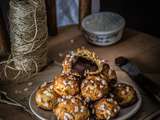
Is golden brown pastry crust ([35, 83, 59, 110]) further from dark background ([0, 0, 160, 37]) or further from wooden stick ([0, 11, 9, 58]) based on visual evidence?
dark background ([0, 0, 160, 37])

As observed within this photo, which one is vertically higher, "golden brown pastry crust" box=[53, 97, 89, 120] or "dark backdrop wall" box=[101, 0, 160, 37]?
"golden brown pastry crust" box=[53, 97, 89, 120]

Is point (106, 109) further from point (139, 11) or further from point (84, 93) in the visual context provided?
point (139, 11)

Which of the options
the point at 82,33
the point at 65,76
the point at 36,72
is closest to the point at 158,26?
the point at 82,33

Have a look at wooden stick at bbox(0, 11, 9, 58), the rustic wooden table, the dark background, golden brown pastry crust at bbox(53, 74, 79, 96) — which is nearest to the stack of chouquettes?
golden brown pastry crust at bbox(53, 74, 79, 96)

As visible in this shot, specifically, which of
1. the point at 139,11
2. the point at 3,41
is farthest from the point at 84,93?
the point at 139,11

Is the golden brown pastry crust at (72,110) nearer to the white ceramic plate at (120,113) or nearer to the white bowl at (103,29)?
the white ceramic plate at (120,113)

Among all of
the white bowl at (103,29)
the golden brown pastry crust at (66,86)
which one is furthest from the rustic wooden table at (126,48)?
the golden brown pastry crust at (66,86)
